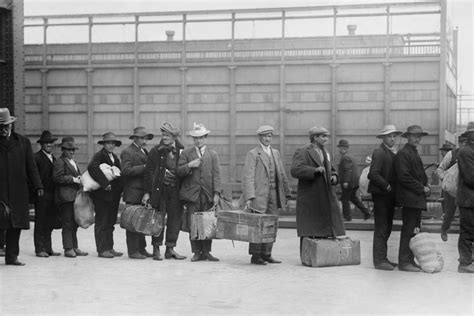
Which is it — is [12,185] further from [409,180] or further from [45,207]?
[409,180]

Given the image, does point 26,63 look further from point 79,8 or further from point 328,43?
point 328,43

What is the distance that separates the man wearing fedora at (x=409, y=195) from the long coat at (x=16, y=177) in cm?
503

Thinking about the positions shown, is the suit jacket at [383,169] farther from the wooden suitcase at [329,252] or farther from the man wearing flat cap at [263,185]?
the man wearing flat cap at [263,185]

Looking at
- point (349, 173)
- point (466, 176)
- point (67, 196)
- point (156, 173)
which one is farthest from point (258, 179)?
point (349, 173)

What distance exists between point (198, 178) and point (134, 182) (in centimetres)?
103

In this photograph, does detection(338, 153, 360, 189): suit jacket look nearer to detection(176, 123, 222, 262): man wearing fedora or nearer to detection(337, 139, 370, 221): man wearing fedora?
detection(337, 139, 370, 221): man wearing fedora

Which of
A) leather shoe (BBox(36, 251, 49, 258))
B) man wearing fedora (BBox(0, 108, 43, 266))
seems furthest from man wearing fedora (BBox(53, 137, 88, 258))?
man wearing fedora (BBox(0, 108, 43, 266))

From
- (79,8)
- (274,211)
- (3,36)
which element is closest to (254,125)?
(79,8)

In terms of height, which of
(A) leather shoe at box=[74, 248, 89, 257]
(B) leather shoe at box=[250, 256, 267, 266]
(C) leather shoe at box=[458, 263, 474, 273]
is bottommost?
(A) leather shoe at box=[74, 248, 89, 257]

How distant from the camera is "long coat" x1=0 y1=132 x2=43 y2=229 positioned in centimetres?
1050

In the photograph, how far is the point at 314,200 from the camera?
Result: 10.8m

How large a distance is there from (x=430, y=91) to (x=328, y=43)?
3222mm

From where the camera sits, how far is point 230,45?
22969 mm

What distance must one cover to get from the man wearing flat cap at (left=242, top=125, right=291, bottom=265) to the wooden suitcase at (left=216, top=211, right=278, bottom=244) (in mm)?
289
